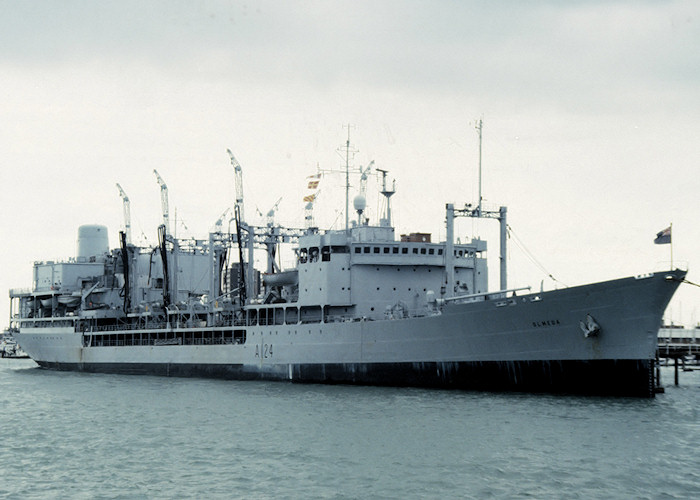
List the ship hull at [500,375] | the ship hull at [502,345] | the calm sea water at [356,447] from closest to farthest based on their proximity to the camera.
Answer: the calm sea water at [356,447] < the ship hull at [502,345] < the ship hull at [500,375]

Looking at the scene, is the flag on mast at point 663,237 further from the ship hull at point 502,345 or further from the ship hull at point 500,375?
the ship hull at point 500,375

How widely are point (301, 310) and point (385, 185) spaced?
737cm

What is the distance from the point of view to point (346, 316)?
40.3m

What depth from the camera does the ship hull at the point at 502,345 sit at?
3056cm

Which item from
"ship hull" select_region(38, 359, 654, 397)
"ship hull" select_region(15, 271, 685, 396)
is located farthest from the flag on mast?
"ship hull" select_region(38, 359, 654, 397)

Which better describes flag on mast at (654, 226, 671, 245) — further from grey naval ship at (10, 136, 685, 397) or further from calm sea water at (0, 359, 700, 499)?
calm sea water at (0, 359, 700, 499)

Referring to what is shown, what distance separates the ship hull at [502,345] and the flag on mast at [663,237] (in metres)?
1.67

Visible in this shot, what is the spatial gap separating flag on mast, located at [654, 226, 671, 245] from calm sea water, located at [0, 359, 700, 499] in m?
5.68

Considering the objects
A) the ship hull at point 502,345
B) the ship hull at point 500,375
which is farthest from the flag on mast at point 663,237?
the ship hull at point 500,375

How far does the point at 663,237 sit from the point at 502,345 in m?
6.99

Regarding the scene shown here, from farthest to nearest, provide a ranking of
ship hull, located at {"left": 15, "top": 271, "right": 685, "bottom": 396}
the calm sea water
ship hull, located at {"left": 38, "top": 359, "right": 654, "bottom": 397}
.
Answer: ship hull, located at {"left": 38, "top": 359, "right": 654, "bottom": 397}
ship hull, located at {"left": 15, "top": 271, "right": 685, "bottom": 396}
the calm sea water

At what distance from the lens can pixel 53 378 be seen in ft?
168

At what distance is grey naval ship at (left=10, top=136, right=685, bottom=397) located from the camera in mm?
31344

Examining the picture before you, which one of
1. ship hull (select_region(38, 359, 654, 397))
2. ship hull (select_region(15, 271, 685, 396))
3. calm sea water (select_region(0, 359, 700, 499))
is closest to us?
calm sea water (select_region(0, 359, 700, 499))
